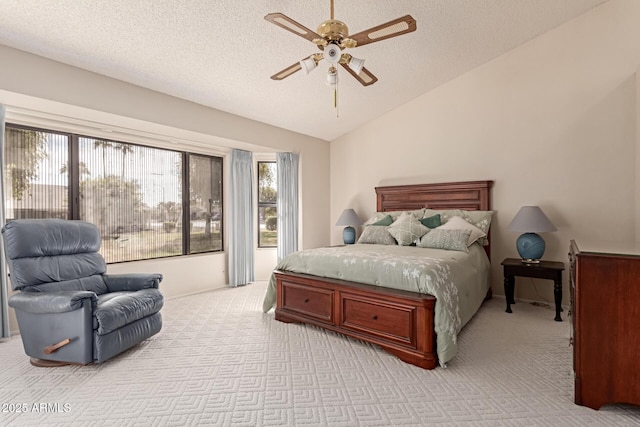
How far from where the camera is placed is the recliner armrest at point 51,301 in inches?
93.2

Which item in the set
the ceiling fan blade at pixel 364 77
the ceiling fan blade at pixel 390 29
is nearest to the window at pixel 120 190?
the ceiling fan blade at pixel 364 77

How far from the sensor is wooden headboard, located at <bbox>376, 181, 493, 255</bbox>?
4.38 meters

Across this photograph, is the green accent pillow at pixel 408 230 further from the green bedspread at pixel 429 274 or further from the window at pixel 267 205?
the window at pixel 267 205

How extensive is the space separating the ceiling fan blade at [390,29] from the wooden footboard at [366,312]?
6.27ft

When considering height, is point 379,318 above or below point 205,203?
below

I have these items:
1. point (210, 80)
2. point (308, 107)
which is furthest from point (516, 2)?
point (210, 80)

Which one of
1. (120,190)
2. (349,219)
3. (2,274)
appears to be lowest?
(2,274)

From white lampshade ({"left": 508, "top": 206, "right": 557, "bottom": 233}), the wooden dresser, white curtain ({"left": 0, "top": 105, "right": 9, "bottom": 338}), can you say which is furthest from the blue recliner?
white lampshade ({"left": 508, "top": 206, "right": 557, "bottom": 233})

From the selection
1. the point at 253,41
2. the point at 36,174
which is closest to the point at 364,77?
the point at 253,41

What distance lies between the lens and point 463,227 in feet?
13.0

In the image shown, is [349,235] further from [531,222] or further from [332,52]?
[332,52]

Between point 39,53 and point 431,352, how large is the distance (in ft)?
13.7

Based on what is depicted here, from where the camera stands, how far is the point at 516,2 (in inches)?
125

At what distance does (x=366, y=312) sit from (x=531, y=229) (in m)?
2.30
